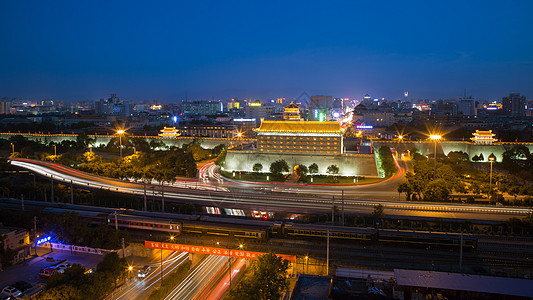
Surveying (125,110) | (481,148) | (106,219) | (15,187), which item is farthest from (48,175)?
(125,110)

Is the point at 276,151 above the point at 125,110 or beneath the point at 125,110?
beneath

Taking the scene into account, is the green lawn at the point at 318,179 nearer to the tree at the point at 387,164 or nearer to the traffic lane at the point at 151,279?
the tree at the point at 387,164

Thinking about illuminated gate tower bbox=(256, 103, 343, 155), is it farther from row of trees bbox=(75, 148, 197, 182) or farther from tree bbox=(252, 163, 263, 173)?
row of trees bbox=(75, 148, 197, 182)

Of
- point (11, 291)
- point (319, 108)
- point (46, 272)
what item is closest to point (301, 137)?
point (46, 272)

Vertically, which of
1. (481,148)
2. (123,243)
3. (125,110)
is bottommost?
(123,243)

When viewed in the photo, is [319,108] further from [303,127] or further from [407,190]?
[407,190]

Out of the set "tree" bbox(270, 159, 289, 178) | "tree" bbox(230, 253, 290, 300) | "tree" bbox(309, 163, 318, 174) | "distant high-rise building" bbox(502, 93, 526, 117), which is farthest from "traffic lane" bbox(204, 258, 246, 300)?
"distant high-rise building" bbox(502, 93, 526, 117)

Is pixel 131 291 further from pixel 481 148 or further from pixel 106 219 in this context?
pixel 481 148

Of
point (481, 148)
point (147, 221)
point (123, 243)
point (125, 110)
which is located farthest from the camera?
point (125, 110)
